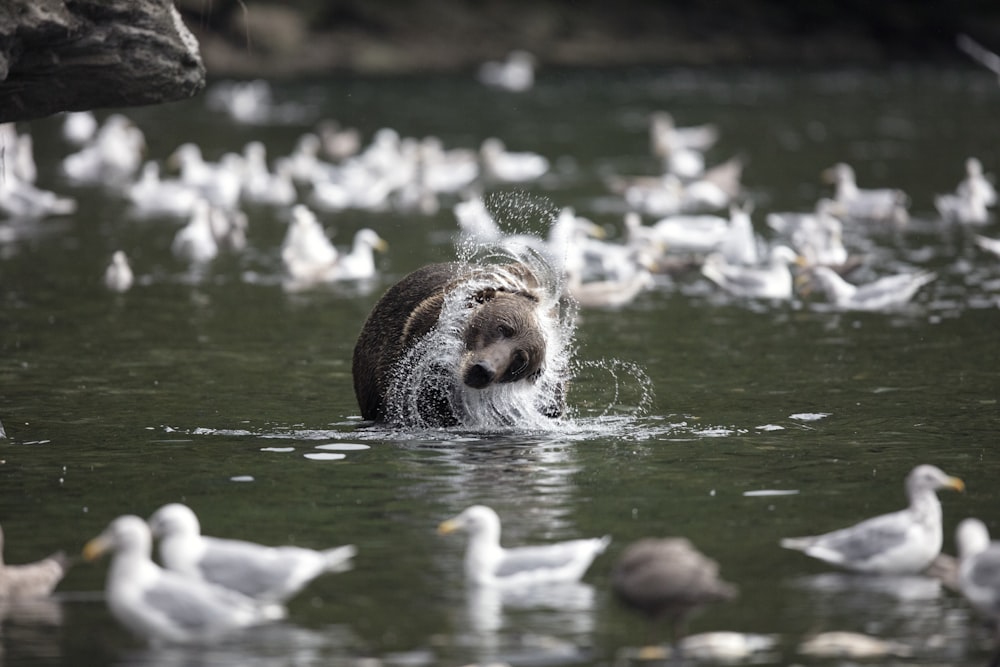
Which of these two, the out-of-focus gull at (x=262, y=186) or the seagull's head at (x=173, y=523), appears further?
the out-of-focus gull at (x=262, y=186)


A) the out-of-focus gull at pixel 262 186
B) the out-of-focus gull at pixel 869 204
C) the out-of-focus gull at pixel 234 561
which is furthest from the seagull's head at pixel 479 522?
the out-of-focus gull at pixel 262 186

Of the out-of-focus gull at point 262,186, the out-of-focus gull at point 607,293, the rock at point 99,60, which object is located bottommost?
the out-of-focus gull at point 607,293

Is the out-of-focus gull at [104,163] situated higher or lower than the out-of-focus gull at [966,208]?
higher

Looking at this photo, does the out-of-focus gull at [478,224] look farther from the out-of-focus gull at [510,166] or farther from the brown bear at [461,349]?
the brown bear at [461,349]

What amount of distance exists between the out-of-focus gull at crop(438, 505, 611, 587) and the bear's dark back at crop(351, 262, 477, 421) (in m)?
3.42

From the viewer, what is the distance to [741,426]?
36.8ft

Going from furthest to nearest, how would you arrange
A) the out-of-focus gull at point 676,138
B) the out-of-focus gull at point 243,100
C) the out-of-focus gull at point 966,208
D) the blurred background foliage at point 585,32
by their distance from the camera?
1. the blurred background foliage at point 585,32
2. the out-of-focus gull at point 243,100
3. the out-of-focus gull at point 676,138
4. the out-of-focus gull at point 966,208

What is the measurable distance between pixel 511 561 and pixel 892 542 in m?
1.68

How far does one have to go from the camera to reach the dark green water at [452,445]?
7410mm

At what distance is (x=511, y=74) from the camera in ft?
140

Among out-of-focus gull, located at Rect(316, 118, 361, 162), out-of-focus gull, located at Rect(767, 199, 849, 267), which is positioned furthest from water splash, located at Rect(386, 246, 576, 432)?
out-of-focus gull, located at Rect(316, 118, 361, 162)

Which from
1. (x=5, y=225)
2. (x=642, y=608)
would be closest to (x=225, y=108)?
(x=5, y=225)

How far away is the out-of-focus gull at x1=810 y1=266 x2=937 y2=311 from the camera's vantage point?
16.1 meters

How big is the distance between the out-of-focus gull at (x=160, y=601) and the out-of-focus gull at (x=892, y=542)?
2.61 meters
